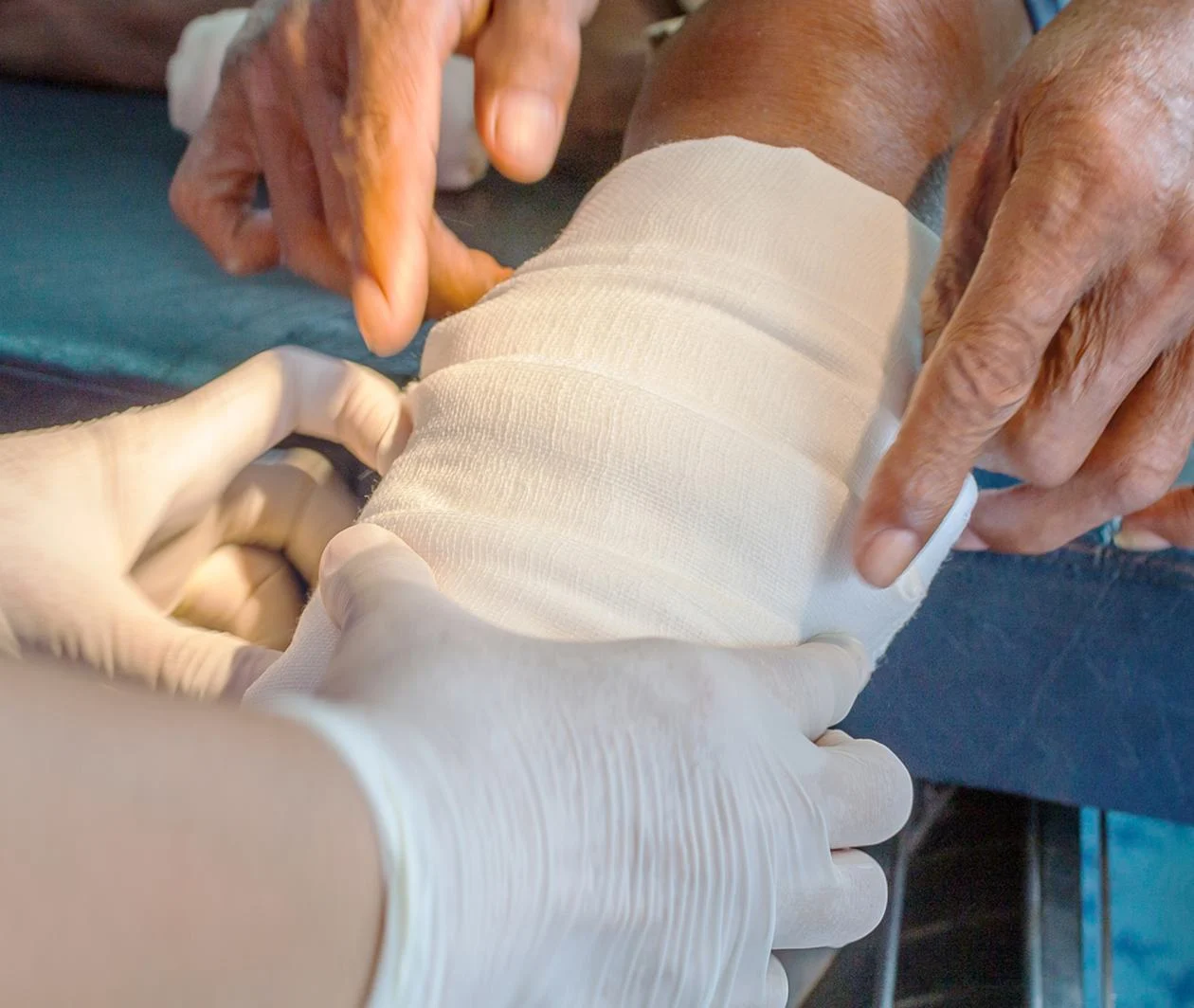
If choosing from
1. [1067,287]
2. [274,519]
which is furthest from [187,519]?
[1067,287]

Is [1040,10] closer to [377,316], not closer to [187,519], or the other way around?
[377,316]

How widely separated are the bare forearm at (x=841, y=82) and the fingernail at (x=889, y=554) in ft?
0.93

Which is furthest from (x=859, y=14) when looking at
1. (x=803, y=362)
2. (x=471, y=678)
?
(x=471, y=678)

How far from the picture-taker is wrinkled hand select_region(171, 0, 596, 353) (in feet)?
1.93

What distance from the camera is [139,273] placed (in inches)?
38.3

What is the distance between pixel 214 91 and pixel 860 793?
91 centimetres

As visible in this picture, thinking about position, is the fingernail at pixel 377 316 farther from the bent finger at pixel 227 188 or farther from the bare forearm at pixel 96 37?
the bare forearm at pixel 96 37

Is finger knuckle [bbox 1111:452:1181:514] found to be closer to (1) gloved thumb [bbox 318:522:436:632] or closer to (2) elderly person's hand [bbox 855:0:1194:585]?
(2) elderly person's hand [bbox 855:0:1194:585]

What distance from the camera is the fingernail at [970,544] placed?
0.75 metres

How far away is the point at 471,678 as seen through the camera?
377 millimetres

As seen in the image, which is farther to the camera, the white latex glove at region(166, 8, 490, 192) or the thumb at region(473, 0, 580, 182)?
the white latex glove at region(166, 8, 490, 192)

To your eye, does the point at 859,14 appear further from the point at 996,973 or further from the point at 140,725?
the point at 996,973

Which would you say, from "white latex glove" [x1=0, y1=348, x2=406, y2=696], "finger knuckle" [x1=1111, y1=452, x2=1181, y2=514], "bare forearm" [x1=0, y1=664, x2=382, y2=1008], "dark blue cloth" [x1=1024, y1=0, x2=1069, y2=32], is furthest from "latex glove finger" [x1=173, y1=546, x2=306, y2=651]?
"dark blue cloth" [x1=1024, y1=0, x2=1069, y2=32]

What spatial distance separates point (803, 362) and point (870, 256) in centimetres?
10
